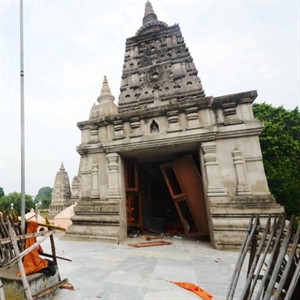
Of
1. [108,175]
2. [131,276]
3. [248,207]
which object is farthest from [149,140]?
[131,276]

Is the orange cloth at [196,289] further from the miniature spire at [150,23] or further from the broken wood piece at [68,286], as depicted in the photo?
the miniature spire at [150,23]

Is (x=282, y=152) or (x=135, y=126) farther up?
(x=135, y=126)

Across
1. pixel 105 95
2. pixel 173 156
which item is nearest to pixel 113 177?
pixel 173 156

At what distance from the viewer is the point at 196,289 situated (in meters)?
2.95

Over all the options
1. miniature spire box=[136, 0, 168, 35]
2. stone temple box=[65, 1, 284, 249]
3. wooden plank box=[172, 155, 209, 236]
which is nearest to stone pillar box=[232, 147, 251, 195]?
stone temple box=[65, 1, 284, 249]

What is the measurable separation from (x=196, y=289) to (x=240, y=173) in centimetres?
366

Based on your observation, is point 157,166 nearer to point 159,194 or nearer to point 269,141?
point 159,194

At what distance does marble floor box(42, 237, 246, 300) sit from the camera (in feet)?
9.41

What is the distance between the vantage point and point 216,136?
6086 mm

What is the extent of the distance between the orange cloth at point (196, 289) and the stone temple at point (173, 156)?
93.6 inches

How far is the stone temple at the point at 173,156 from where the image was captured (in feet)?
18.3

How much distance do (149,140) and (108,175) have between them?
1.97 metres

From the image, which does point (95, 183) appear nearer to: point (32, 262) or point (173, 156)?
point (173, 156)

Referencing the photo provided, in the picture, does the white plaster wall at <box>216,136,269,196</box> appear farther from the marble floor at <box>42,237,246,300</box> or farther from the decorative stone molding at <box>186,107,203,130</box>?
the marble floor at <box>42,237,246,300</box>
